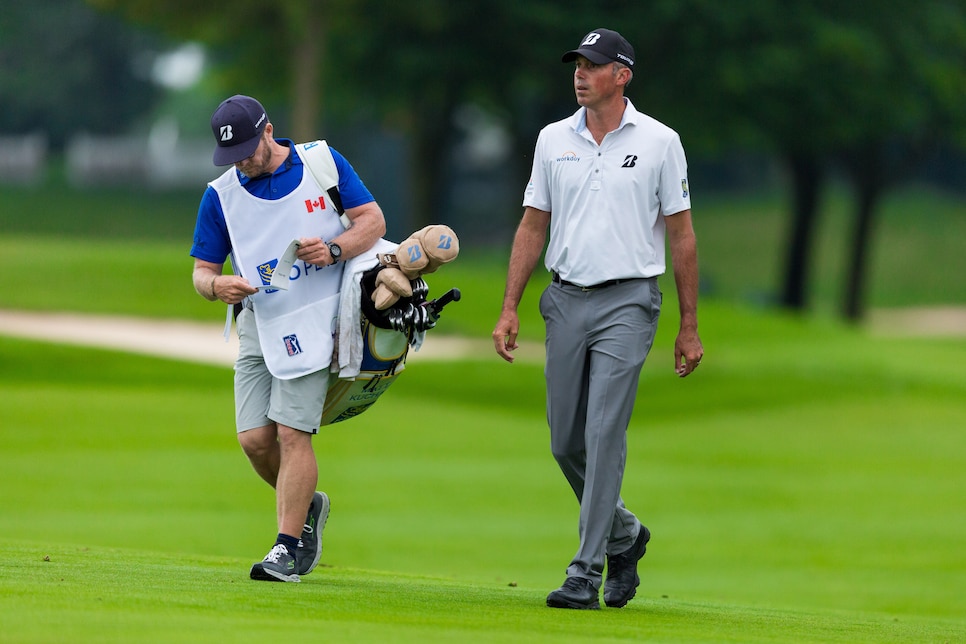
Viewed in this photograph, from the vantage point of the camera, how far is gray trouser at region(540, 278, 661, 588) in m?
6.67

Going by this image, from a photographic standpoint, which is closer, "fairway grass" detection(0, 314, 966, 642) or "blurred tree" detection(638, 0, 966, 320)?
"fairway grass" detection(0, 314, 966, 642)

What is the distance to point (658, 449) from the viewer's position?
18719mm

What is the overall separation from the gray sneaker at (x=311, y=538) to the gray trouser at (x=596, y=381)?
1.10 meters

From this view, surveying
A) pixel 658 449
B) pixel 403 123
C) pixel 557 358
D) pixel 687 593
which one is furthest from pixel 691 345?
pixel 403 123

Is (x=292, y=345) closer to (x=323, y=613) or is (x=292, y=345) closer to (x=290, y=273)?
(x=290, y=273)

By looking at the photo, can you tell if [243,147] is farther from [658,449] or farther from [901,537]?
[658,449]

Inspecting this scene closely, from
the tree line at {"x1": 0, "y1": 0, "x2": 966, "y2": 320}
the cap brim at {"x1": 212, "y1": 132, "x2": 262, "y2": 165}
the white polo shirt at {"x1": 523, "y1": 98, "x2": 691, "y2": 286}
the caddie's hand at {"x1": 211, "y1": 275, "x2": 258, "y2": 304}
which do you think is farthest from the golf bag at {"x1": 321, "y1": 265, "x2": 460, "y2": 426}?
the tree line at {"x1": 0, "y1": 0, "x2": 966, "y2": 320}

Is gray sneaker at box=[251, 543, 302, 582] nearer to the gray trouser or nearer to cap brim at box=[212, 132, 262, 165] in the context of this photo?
the gray trouser

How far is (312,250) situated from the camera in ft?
21.5

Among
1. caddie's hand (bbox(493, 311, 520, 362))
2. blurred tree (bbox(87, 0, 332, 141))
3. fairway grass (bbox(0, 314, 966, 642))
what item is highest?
blurred tree (bbox(87, 0, 332, 141))

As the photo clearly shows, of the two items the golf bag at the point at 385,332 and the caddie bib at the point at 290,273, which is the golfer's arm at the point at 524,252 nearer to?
the golf bag at the point at 385,332

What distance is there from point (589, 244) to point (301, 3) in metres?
24.8

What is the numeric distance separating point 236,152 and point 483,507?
780cm

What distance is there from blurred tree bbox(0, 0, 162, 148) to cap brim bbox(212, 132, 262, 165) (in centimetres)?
5201
